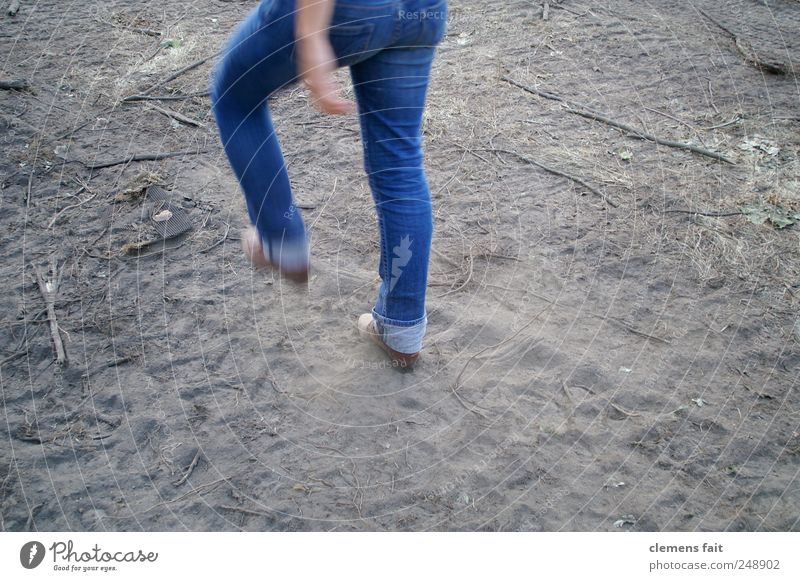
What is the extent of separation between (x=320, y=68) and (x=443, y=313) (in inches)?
50.0

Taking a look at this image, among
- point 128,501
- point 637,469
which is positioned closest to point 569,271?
point 637,469

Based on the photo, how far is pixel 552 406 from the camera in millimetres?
2332

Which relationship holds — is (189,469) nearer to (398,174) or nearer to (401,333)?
(401,333)

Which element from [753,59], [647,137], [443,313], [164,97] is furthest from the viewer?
[753,59]

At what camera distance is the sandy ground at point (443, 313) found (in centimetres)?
209

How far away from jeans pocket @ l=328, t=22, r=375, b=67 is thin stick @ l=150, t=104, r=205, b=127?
2.10 m

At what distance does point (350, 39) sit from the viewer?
162 cm

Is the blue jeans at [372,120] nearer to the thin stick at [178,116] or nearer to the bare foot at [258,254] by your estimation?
the bare foot at [258,254]

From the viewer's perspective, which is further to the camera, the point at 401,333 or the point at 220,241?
the point at 220,241

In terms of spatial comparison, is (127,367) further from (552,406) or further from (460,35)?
(460,35)

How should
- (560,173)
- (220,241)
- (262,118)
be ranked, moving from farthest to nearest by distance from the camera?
(560,173) < (220,241) < (262,118)

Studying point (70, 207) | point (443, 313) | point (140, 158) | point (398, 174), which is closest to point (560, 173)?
point (443, 313)

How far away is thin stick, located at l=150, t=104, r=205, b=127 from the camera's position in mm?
3561

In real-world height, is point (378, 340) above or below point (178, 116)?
below
